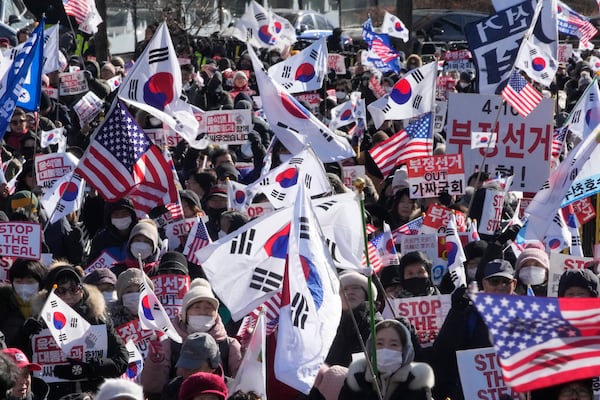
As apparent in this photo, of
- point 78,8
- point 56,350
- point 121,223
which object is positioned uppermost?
point 78,8

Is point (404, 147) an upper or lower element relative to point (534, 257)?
upper

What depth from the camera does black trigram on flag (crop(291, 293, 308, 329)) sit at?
6.60m

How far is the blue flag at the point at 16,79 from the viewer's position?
11.1 metres

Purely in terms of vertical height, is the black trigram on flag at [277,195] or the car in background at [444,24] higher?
the car in background at [444,24]

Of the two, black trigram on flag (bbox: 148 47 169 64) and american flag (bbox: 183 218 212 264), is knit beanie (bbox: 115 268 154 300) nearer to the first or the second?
american flag (bbox: 183 218 212 264)

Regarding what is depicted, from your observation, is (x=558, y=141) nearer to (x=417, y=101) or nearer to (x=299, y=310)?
(x=417, y=101)

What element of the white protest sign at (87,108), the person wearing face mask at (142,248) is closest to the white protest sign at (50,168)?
the person wearing face mask at (142,248)

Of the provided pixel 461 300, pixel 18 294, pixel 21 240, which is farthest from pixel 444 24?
pixel 461 300

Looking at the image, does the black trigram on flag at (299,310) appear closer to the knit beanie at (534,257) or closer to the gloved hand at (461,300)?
the gloved hand at (461,300)

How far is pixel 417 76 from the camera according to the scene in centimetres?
1432

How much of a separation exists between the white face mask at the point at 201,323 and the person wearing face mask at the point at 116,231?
256cm

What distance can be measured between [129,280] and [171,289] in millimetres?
406

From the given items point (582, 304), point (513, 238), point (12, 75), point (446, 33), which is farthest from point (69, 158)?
point (446, 33)

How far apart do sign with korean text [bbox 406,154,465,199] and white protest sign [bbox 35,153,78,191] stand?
115 inches
